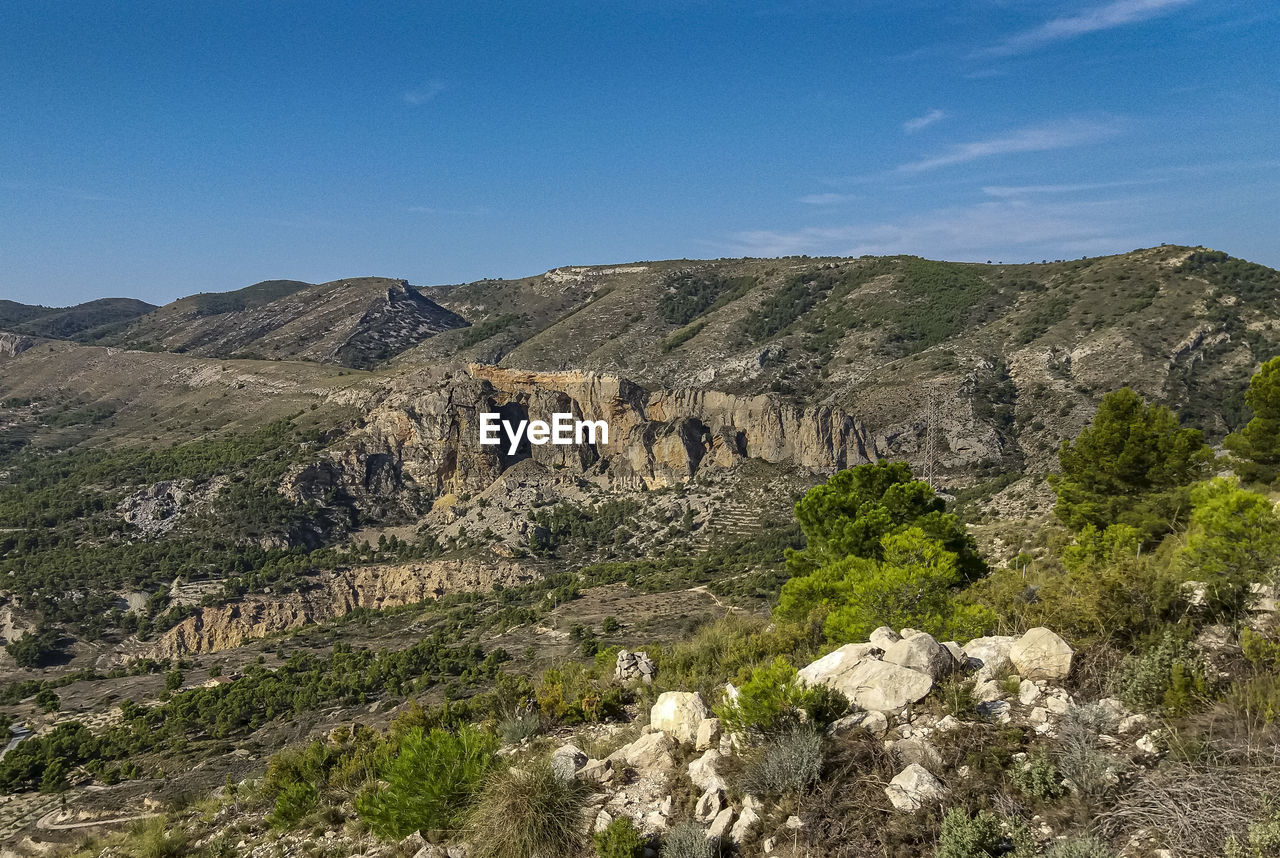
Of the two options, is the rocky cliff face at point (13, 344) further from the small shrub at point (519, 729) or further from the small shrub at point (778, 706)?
the small shrub at point (778, 706)

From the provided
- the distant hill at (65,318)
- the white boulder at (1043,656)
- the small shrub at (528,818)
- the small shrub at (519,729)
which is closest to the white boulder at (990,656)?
the white boulder at (1043,656)

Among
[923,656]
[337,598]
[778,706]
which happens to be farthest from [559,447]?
[778,706]

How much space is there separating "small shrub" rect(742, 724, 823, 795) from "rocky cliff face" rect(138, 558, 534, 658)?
52190 millimetres

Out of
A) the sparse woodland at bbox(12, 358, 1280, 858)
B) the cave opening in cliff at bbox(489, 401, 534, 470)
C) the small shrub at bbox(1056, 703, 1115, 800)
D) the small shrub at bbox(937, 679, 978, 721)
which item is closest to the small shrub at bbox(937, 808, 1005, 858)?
the sparse woodland at bbox(12, 358, 1280, 858)

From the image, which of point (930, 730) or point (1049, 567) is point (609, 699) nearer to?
point (930, 730)

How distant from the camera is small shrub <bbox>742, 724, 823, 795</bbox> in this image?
20.0ft

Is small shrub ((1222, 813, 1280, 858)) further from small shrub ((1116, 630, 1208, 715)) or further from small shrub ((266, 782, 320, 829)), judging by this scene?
small shrub ((266, 782, 320, 829))

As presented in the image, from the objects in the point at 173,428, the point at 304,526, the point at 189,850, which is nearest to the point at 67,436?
the point at 173,428

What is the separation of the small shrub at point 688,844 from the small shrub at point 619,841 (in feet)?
0.71

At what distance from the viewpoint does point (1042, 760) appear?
18.3ft

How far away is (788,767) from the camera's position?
6.16 metres

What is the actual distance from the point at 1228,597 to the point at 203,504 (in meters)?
71.7

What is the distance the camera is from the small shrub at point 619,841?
600cm

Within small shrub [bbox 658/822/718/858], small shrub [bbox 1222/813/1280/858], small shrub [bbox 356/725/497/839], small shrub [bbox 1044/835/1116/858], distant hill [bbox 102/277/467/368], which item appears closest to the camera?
small shrub [bbox 1222/813/1280/858]
